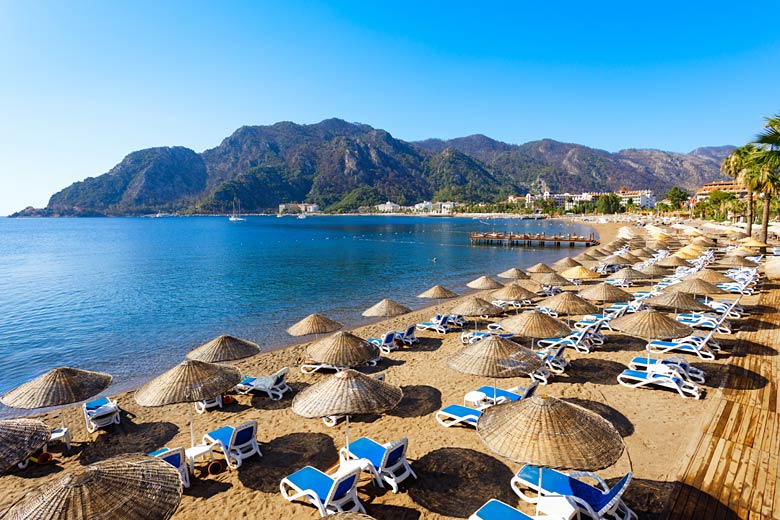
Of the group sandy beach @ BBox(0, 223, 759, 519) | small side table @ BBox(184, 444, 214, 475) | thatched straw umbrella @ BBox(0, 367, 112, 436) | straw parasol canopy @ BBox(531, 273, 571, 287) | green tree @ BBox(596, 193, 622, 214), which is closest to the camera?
sandy beach @ BBox(0, 223, 759, 519)

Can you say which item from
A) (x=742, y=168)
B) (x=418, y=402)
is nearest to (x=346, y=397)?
(x=418, y=402)

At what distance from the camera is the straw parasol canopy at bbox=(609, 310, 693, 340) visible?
31.0 ft

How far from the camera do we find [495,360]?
7.87 metres

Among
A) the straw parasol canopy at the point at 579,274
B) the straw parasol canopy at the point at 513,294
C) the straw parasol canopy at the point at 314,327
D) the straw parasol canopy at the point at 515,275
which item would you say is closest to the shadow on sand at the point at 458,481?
the straw parasol canopy at the point at 314,327

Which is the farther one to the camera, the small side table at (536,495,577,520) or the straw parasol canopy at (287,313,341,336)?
the straw parasol canopy at (287,313,341,336)

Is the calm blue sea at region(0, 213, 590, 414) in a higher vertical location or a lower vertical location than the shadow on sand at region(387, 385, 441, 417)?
lower

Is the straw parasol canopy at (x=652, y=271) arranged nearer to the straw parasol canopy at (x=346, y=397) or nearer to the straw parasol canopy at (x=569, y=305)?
the straw parasol canopy at (x=569, y=305)

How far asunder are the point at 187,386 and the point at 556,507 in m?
6.31

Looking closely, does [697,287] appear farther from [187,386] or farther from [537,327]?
[187,386]

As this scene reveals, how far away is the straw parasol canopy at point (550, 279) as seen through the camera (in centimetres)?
1888

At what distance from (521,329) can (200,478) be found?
802 cm

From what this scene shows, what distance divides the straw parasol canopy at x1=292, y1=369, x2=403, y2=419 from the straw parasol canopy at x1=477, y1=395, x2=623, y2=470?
1.79m

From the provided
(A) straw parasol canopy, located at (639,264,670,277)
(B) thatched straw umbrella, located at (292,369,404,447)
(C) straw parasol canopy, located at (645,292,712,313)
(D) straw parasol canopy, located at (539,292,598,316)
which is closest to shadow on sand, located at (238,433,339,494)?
(B) thatched straw umbrella, located at (292,369,404,447)

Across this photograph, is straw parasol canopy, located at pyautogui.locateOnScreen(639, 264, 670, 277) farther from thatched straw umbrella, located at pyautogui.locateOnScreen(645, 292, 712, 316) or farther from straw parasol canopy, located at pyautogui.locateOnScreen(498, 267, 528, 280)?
thatched straw umbrella, located at pyautogui.locateOnScreen(645, 292, 712, 316)
